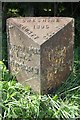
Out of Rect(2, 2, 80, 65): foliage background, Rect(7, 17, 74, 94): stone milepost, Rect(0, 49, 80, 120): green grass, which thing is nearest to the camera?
Rect(0, 49, 80, 120): green grass

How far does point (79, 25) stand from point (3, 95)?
8.19ft

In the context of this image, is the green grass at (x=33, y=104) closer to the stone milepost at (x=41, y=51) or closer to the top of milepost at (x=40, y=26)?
the stone milepost at (x=41, y=51)

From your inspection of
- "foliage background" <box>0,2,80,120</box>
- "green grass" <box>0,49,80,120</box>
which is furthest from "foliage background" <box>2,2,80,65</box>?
"green grass" <box>0,49,80,120</box>

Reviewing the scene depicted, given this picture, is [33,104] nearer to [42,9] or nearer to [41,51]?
[41,51]

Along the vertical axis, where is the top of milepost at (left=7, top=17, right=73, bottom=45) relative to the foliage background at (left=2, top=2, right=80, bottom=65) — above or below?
above

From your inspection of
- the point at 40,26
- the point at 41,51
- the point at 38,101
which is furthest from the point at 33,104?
the point at 40,26

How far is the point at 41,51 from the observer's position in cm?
281

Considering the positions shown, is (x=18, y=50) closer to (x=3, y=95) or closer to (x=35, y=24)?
(x=35, y=24)

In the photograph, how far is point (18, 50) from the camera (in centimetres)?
303

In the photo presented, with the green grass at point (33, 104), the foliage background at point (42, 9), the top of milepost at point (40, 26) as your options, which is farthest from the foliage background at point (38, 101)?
the foliage background at point (42, 9)

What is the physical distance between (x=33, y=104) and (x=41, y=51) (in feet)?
1.39

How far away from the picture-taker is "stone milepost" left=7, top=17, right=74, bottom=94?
2859mm

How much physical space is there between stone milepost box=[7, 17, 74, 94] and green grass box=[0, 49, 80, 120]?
0.37 ft

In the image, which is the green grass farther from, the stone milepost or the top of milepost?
the top of milepost
